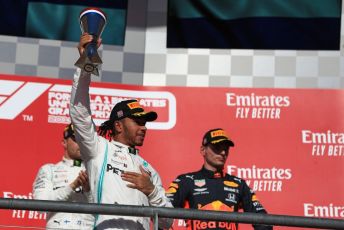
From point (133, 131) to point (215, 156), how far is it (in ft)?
3.85

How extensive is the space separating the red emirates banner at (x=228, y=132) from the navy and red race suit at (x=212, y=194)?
1397 mm

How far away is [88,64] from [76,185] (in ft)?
3.76

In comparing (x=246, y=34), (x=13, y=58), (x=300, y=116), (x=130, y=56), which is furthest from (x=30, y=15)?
(x=300, y=116)

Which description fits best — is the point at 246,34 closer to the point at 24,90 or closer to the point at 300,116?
the point at 300,116

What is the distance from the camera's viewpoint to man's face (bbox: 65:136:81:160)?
5487 millimetres

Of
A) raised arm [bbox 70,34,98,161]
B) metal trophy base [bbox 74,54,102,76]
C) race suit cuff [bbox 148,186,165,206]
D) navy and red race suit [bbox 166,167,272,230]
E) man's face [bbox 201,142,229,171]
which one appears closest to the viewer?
metal trophy base [bbox 74,54,102,76]

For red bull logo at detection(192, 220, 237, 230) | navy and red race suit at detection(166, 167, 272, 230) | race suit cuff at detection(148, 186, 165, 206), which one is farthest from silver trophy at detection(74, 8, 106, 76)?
navy and red race suit at detection(166, 167, 272, 230)

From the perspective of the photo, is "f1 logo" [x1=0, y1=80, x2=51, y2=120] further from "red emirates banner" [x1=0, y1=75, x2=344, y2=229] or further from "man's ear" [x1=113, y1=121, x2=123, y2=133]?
"man's ear" [x1=113, y1=121, x2=123, y2=133]

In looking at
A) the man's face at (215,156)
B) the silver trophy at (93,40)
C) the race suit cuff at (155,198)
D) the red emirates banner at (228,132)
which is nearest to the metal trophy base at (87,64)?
the silver trophy at (93,40)

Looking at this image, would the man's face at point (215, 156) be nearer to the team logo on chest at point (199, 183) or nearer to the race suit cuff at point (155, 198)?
the team logo on chest at point (199, 183)

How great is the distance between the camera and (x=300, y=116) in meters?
6.61

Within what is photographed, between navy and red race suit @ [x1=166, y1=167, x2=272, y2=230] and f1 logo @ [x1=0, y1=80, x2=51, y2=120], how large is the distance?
187 cm

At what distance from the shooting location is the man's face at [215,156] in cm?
519

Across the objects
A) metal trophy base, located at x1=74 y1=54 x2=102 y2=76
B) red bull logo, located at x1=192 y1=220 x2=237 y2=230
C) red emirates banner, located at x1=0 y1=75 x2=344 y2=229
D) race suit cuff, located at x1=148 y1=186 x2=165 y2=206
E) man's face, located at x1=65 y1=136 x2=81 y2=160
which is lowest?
race suit cuff, located at x1=148 y1=186 x2=165 y2=206
